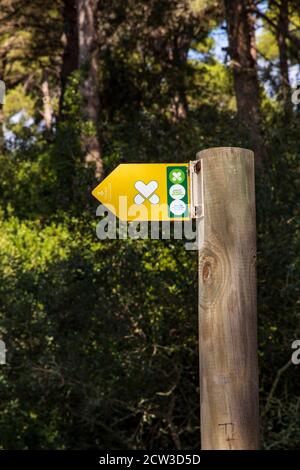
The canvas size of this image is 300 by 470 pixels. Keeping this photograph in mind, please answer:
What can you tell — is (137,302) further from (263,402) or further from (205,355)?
(205,355)

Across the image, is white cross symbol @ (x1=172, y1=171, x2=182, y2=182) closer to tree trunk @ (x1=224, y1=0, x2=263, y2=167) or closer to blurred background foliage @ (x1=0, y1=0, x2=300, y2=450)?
blurred background foliage @ (x1=0, y1=0, x2=300, y2=450)

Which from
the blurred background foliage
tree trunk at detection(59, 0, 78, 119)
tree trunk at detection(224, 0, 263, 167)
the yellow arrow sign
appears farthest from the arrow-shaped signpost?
tree trunk at detection(59, 0, 78, 119)

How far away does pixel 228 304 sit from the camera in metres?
3.34

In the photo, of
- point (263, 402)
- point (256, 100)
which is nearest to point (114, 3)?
point (256, 100)

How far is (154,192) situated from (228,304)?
510mm

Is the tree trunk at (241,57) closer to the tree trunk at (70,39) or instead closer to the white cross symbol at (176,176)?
the tree trunk at (70,39)

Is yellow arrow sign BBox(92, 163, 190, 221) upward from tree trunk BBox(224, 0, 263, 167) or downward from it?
downward

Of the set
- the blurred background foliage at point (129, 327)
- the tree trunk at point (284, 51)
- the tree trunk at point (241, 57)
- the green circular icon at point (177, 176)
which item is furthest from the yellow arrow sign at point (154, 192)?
the tree trunk at point (241, 57)

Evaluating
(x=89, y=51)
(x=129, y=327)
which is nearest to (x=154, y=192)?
(x=129, y=327)

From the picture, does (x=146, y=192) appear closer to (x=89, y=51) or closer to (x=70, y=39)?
(x=89, y=51)

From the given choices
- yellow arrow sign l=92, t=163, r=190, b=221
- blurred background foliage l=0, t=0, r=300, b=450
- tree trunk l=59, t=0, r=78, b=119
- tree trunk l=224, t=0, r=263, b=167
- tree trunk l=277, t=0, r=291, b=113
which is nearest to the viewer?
yellow arrow sign l=92, t=163, r=190, b=221

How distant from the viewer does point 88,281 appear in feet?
30.0

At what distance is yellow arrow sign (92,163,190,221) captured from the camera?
11.3 feet

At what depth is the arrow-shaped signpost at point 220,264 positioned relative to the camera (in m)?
3.28
